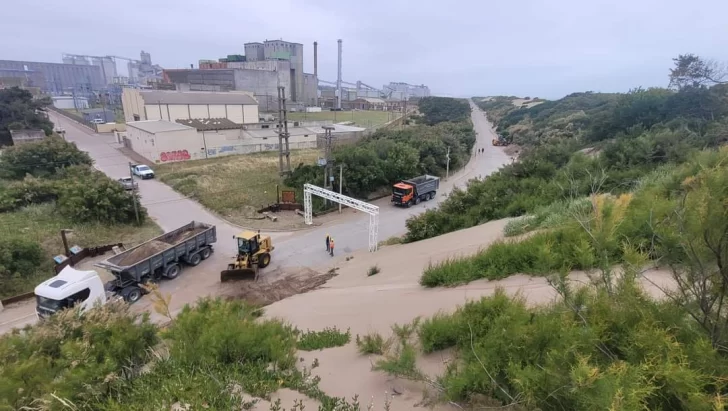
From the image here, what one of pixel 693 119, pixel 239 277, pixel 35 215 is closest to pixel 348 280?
pixel 239 277

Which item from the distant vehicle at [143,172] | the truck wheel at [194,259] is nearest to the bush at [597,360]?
the truck wheel at [194,259]

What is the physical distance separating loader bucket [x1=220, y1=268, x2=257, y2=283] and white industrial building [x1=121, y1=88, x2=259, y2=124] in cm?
4205

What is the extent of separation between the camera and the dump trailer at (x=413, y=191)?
2381cm

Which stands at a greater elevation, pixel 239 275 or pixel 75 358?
pixel 75 358

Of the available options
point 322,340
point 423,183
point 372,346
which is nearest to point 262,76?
point 423,183

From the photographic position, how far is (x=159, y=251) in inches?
524

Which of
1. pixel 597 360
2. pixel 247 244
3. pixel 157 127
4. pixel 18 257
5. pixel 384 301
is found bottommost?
pixel 18 257

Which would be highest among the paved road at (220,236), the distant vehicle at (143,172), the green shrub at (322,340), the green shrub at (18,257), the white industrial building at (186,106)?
the white industrial building at (186,106)

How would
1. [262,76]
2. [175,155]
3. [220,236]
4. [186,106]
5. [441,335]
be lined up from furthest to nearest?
[262,76] < [186,106] < [175,155] < [220,236] < [441,335]

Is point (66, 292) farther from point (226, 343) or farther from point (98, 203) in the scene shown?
point (98, 203)

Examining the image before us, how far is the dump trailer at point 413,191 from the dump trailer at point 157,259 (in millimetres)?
12359

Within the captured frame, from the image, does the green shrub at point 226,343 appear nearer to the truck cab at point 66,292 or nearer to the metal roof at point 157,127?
the truck cab at point 66,292

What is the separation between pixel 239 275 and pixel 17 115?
144 feet

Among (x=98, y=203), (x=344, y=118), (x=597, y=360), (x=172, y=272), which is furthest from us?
(x=344, y=118)
